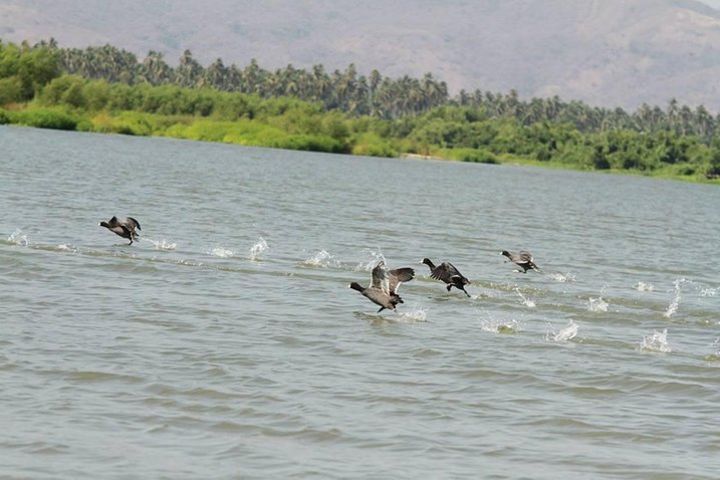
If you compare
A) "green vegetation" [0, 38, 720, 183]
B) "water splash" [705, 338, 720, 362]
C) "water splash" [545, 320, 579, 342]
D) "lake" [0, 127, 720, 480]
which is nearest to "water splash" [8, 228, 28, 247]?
"lake" [0, 127, 720, 480]

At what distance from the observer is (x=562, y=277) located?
26312 millimetres

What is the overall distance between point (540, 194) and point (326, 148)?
215ft

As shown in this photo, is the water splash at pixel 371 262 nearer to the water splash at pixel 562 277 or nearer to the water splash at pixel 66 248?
the water splash at pixel 562 277

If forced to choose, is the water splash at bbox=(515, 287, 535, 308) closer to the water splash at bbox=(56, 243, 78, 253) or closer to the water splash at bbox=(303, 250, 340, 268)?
the water splash at bbox=(303, 250, 340, 268)

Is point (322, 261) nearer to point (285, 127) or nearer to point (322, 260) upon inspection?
point (322, 260)

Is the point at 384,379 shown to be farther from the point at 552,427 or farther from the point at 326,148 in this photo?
the point at 326,148

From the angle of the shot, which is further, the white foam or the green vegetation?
the green vegetation

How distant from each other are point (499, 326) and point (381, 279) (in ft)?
5.85

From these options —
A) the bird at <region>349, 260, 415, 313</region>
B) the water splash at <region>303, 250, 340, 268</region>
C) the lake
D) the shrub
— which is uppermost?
the shrub

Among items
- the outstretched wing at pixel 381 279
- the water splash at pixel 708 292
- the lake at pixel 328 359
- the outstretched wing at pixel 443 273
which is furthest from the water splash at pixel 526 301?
the water splash at pixel 708 292

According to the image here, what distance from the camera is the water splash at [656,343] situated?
672 inches

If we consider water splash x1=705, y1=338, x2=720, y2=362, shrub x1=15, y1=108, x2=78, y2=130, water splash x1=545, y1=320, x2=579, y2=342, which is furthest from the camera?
shrub x1=15, y1=108, x2=78, y2=130

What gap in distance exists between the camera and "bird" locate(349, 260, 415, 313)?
1770 centimetres

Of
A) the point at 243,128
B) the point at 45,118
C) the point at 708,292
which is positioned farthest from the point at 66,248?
the point at 243,128
